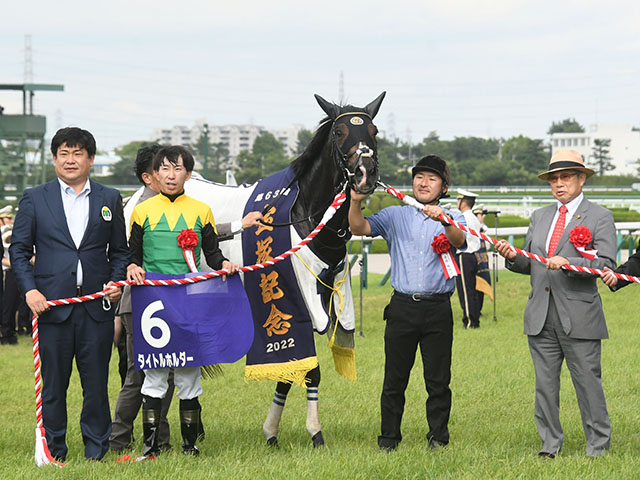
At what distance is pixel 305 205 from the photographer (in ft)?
19.9

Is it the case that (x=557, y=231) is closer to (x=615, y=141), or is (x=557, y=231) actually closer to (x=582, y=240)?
(x=582, y=240)

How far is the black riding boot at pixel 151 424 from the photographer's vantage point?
5.41 m

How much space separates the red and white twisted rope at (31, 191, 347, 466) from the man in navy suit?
4 cm

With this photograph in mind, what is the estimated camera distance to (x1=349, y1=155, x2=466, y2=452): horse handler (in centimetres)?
566

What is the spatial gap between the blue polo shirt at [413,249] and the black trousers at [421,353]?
4.3 inches

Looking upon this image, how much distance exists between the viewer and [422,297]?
5660 mm

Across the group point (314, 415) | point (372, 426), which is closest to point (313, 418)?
point (314, 415)

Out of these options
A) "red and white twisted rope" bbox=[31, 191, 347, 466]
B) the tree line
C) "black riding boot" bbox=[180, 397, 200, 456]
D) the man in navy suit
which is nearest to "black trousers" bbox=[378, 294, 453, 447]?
"red and white twisted rope" bbox=[31, 191, 347, 466]

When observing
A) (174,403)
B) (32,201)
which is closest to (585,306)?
(32,201)

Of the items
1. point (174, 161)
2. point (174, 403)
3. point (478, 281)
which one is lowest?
point (174, 403)

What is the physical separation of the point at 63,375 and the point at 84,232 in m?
0.96

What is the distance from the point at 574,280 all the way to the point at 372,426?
A: 7.28 feet

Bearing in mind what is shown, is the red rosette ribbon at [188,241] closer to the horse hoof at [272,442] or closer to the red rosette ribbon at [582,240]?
the horse hoof at [272,442]

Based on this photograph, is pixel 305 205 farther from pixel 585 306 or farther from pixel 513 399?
pixel 513 399
